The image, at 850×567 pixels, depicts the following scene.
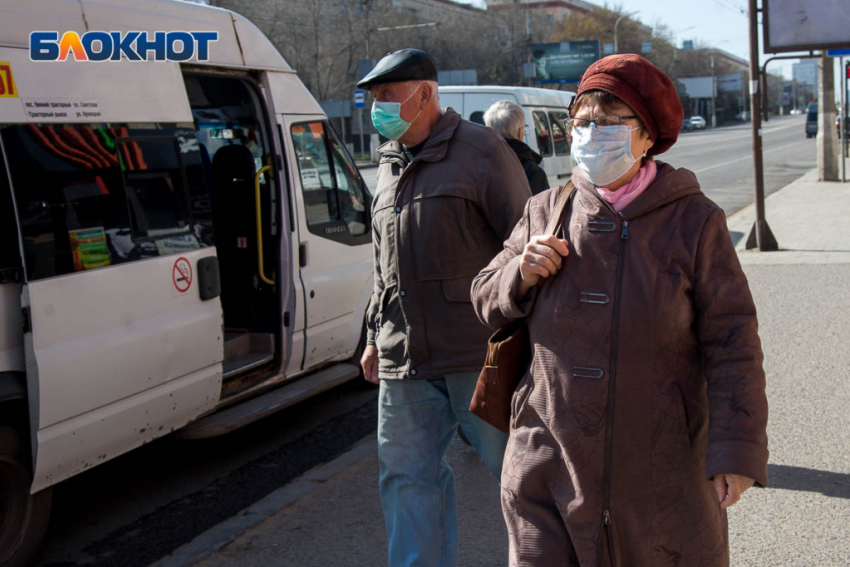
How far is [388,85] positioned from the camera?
3158 mm

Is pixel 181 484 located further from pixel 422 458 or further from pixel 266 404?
pixel 422 458

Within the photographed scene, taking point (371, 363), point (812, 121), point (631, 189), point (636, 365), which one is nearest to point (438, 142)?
point (371, 363)

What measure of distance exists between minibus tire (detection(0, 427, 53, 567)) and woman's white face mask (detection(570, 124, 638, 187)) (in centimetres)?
283

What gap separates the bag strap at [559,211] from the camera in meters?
2.29

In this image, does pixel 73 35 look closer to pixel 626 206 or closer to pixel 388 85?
pixel 388 85

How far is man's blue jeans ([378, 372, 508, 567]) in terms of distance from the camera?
3.08 metres

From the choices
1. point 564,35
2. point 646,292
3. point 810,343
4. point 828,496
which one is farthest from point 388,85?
point 564,35

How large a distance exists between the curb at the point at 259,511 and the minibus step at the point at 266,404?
18.7 inches

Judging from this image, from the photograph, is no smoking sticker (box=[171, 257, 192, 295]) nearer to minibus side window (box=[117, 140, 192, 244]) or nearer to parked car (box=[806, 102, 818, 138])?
minibus side window (box=[117, 140, 192, 244])

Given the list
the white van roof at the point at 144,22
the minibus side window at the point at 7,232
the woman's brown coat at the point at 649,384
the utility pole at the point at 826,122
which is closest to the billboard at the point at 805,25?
the white van roof at the point at 144,22

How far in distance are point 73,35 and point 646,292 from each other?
3147 mm

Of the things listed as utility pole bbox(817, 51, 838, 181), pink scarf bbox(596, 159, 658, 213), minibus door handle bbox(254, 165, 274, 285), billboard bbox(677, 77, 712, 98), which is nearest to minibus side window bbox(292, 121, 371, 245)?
minibus door handle bbox(254, 165, 274, 285)

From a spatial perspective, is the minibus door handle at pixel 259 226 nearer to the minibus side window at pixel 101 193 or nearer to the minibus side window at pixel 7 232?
the minibus side window at pixel 101 193

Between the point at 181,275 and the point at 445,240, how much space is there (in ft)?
6.96
